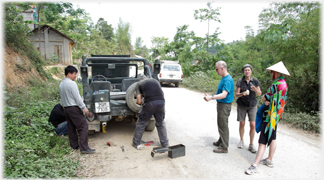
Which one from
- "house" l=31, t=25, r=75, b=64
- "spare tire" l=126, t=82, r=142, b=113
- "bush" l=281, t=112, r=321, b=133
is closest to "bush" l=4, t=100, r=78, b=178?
"spare tire" l=126, t=82, r=142, b=113

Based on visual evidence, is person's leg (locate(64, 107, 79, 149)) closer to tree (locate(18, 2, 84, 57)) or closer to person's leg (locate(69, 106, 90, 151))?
person's leg (locate(69, 106, 90, 151))

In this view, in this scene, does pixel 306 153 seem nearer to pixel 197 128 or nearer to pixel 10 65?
pixel 197 128

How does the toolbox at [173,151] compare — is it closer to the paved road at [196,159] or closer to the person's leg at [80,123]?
the paved road at [196,159]

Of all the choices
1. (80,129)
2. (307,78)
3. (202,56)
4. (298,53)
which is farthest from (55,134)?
(202,56)

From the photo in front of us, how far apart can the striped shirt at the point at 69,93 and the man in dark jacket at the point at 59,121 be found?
1.21m

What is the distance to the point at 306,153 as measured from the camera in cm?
475

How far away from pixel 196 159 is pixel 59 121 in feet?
11.3

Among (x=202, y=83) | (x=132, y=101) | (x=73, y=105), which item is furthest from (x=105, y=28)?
(x=73, y=105)

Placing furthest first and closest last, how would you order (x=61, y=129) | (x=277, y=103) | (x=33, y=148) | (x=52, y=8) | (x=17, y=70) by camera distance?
(x=52, y=8)
(x=17, y=70)
(x=61, y=129)
(x=33, y=148)
(x=277, y=103)

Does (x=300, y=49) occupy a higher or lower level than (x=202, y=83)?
higher

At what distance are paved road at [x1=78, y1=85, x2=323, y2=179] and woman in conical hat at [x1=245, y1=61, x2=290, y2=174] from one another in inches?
10.9

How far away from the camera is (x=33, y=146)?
4.19 metres

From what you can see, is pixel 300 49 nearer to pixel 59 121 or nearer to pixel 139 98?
pixel 139 98

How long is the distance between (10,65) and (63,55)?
14.5 meters
